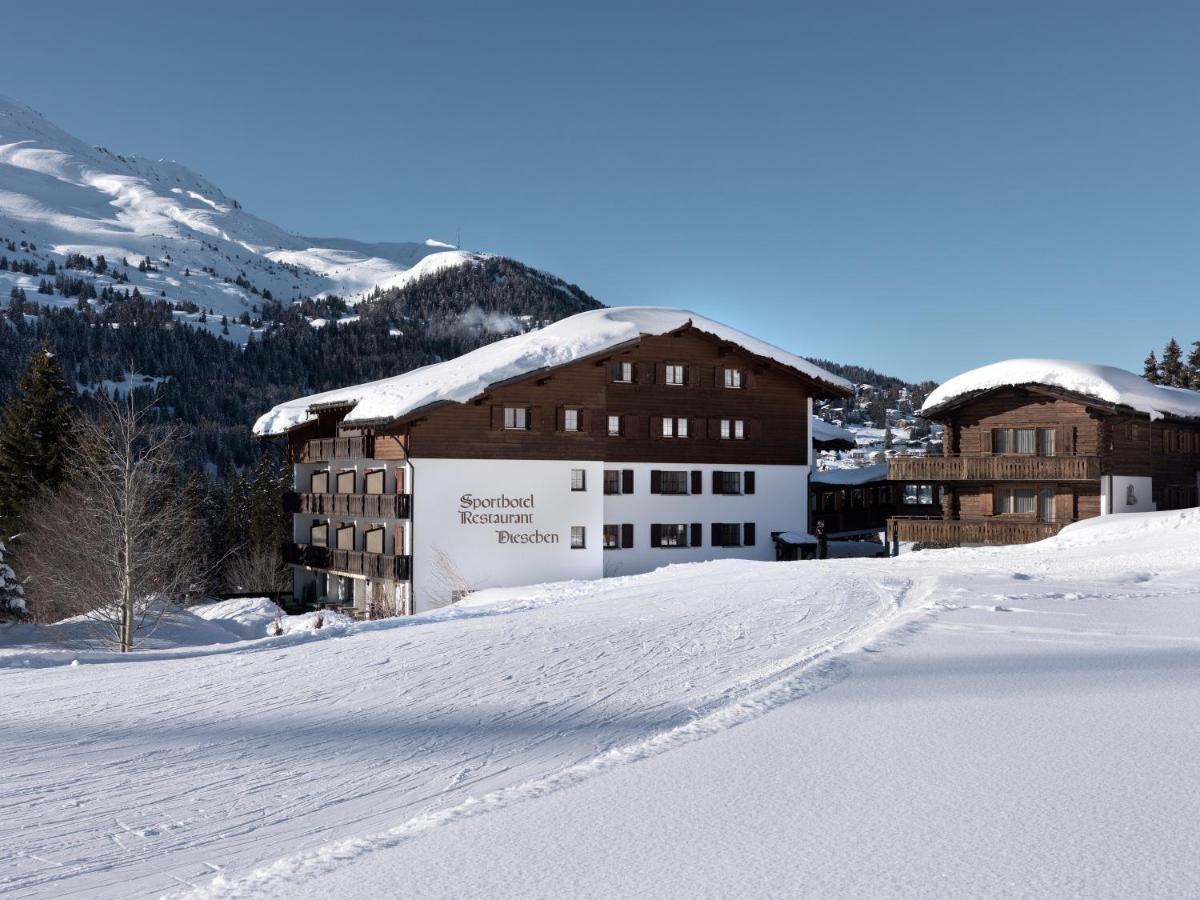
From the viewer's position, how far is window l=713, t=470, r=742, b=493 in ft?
138

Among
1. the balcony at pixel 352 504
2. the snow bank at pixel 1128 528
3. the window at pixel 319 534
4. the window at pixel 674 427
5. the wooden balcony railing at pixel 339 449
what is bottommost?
the window at pixel 319 534

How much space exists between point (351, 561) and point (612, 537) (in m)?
10.1

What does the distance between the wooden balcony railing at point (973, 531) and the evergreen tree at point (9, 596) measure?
1139 inches

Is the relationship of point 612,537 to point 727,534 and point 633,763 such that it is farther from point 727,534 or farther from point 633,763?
point 633,763

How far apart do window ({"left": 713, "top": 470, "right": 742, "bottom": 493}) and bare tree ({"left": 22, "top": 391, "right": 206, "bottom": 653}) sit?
19.1 m

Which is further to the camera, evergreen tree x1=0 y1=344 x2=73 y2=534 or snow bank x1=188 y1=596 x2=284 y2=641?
evergreen tree x1=0 y1=344 x2=73 y2=534

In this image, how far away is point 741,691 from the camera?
34.6ft

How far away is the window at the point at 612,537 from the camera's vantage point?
130ft

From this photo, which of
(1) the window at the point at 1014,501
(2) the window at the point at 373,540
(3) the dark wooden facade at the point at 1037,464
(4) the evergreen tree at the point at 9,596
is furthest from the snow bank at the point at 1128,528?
(4) the evergreen tree at the point at 9,596

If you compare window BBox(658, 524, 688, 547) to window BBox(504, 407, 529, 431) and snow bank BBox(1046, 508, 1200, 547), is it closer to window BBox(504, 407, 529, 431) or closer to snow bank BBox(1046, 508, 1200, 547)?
window BBox(504, 407, 529, 431)

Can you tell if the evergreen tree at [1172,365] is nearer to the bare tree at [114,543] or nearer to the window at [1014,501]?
the window at [1014,501]

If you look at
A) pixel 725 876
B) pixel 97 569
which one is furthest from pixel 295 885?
pixel 97 569

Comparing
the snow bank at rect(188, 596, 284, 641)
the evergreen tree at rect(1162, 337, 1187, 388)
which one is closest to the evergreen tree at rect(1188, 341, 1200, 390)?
the evergreen tree at rect(1162, 337, 1187, 388)

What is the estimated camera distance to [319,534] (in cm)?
4838
